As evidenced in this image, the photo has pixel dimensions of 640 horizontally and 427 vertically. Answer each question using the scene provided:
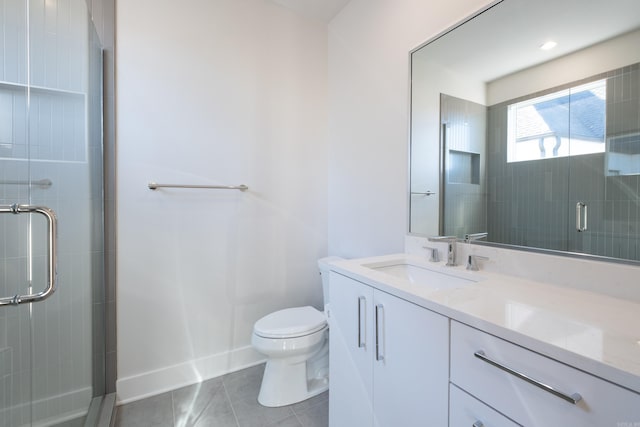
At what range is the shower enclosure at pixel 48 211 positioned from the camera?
900 millimetres

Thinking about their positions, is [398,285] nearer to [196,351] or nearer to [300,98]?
[196,351]

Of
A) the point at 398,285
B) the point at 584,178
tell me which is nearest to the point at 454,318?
the point at 398,285

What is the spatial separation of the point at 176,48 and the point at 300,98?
88 centimetres

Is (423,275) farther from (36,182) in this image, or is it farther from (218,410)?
(36,182)

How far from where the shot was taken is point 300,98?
220cm

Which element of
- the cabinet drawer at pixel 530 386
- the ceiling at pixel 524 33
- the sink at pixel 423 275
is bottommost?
the cabinet drawer at pixel 530 386

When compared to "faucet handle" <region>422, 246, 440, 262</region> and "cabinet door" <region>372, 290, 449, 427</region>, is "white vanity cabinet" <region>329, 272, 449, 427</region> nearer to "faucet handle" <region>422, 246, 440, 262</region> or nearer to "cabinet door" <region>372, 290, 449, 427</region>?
"cabinet door" <region>372, 290, 449, 427</region>

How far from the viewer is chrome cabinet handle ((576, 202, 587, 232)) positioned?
3.10ft

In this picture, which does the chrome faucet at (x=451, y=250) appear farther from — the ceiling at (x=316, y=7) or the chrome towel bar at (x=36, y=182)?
the ceiling at (x=316, y=7)

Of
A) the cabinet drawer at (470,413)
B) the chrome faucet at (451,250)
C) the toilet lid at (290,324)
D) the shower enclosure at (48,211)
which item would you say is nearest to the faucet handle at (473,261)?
the chrome faucet at (451,250)

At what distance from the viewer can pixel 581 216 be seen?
95 centimetres

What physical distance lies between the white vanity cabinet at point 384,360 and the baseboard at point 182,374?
0.90 metres

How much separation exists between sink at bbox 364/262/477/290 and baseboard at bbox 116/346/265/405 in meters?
1.25

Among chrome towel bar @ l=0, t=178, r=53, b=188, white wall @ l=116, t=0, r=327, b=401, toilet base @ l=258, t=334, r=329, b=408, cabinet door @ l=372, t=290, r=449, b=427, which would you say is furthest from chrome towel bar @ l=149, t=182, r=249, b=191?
cabinet door @ l=372, t=290, r=449, b=427
